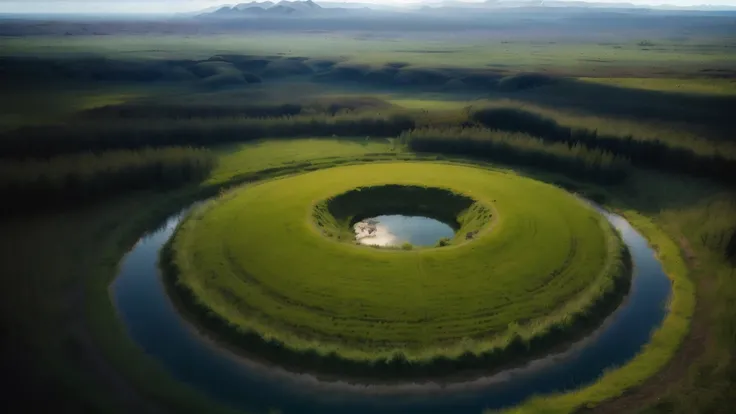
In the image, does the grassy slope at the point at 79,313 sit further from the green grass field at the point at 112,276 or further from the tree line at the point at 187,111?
the tree line at the point at 187,111

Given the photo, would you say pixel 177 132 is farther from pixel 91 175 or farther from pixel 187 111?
pixel 91 175

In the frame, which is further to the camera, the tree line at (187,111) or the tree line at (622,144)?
the tree line at (187,111)

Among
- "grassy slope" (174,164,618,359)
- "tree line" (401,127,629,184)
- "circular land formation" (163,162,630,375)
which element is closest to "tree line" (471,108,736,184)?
"tree line" (401,127,629,184)

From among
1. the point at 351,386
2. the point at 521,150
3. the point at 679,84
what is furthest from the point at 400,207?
the point at 679,84

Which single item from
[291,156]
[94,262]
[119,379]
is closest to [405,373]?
[119,379]

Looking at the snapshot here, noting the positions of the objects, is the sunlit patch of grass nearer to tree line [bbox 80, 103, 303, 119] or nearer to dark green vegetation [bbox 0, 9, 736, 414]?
dark green vegetation [bbox 0, 9, 736, 414]

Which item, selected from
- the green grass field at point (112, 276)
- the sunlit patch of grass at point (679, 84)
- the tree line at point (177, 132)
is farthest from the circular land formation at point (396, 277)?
the sunlit patch of grass at point (679, 84)
